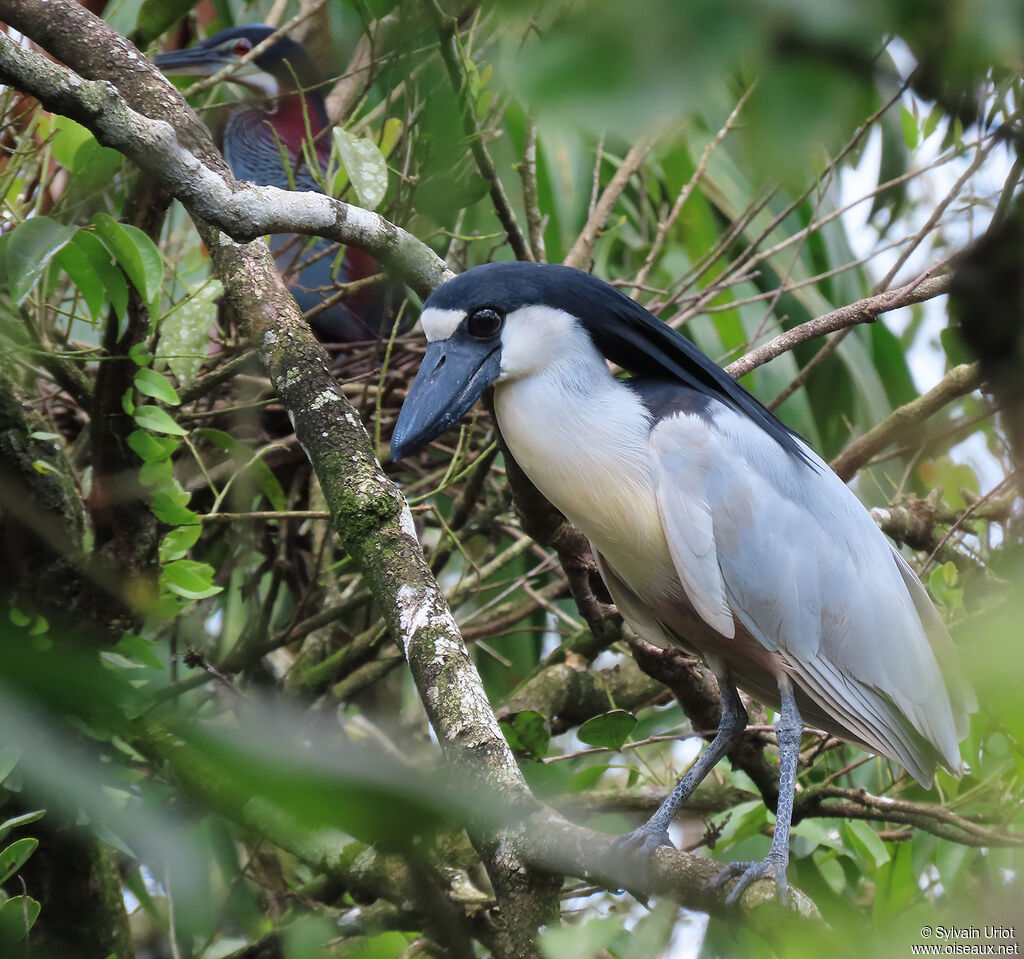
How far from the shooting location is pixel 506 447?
1.76 meters

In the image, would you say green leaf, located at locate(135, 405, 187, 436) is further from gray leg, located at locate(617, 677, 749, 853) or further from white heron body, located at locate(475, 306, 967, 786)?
gray leg, located at locate(617, 677, 749, 853)

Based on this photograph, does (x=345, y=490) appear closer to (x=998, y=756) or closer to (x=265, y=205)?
(x=265, y=205)

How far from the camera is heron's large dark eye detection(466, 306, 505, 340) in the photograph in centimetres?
168

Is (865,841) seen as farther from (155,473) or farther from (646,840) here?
(155,473)

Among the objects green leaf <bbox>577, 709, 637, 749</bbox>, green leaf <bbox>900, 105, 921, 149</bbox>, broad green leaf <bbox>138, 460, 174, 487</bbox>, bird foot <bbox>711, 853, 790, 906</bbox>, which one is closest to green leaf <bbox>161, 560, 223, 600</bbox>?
broad green leaf <bbox>138, 460, 174, 487</bbox>

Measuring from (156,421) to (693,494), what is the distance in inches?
33.2

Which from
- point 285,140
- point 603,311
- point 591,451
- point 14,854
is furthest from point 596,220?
point 285,140

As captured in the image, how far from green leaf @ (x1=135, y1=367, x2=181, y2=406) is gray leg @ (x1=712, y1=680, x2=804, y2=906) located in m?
1.04

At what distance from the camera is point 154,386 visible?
164cm

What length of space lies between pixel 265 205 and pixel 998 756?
4.99 ft

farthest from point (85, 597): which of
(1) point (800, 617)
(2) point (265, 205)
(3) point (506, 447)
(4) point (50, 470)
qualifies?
(1) point (800, 617)

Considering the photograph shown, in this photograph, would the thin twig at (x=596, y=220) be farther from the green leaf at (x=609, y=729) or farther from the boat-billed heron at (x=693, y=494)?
the green leaf at (x=609, y=729)

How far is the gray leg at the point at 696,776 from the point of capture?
1.57m

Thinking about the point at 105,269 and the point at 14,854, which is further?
the point at 105,269
